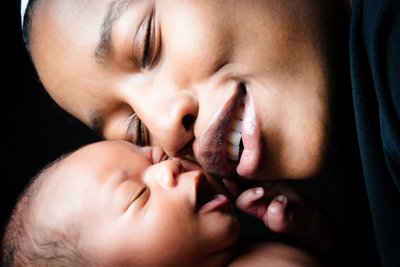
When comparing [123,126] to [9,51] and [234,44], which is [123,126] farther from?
[9,51]

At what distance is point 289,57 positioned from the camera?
94 centimetres

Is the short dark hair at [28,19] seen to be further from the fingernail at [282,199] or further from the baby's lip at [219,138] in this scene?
the fingernail at [282,199]

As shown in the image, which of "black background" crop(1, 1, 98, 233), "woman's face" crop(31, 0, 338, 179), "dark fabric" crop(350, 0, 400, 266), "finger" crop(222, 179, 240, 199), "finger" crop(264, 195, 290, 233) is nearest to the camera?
"dark fabric" crop(350, 0, 400, 266)

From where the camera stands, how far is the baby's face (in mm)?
1026

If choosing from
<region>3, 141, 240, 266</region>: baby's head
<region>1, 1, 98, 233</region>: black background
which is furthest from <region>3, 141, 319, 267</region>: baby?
<region>1, 1, 98, 233</region>: black background

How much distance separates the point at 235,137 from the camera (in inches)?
41.4

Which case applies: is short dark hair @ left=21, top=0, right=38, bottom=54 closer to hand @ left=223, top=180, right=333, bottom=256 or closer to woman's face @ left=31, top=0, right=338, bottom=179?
woman's face @ left=31, top=0, right=338, bottom=179

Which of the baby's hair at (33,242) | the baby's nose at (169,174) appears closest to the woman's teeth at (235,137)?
the baby's nose at (169,174)

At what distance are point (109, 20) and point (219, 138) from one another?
36cm

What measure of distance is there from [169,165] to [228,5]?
1.29 ft

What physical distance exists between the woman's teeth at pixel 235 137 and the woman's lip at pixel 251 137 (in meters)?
0.03

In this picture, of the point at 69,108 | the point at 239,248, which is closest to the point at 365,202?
the point at 239,248

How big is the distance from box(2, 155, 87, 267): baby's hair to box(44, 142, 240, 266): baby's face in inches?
1.2

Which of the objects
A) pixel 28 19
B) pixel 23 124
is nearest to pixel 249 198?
pixel 28 19
